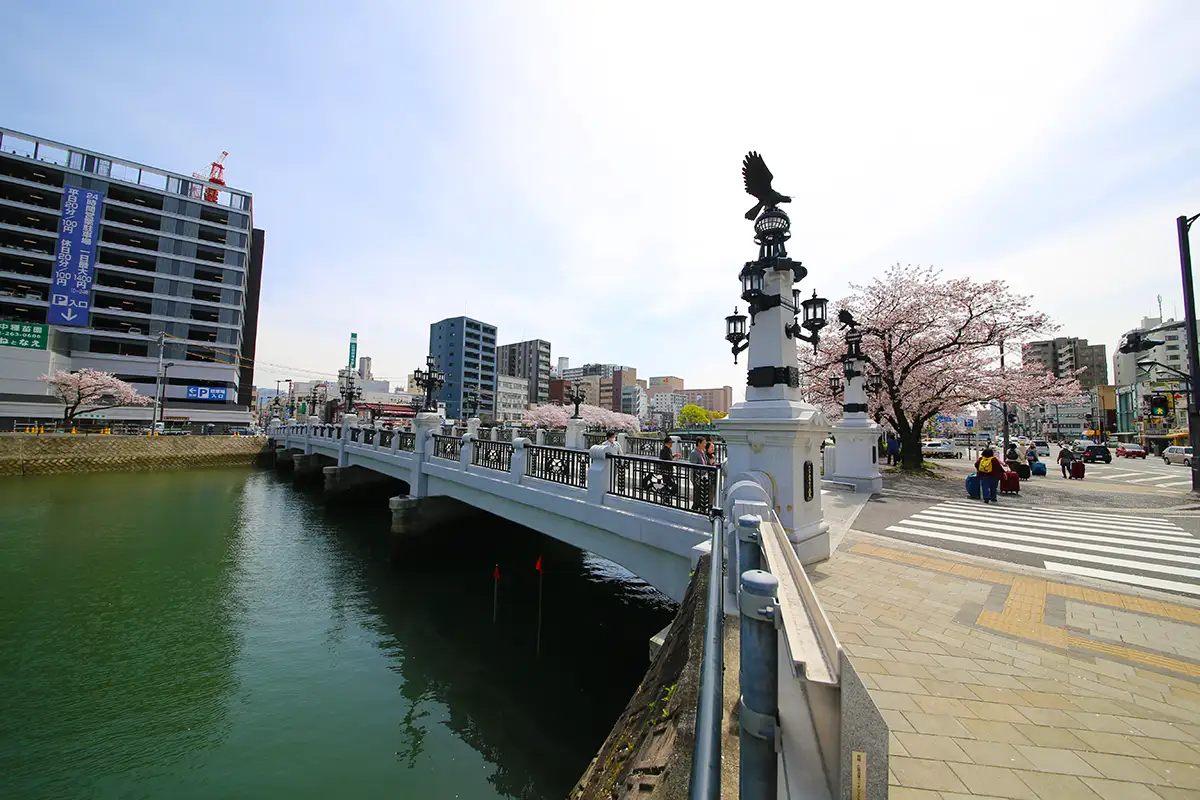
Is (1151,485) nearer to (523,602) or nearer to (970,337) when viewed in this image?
(970,337)

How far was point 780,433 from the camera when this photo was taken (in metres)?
6.50

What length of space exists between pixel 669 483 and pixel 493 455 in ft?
23.6

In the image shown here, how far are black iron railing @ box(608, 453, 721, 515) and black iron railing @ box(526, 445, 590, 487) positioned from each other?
1.09 meters

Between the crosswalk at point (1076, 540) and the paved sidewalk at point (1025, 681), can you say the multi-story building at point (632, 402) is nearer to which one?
the crosswalk at point (1076, 540)

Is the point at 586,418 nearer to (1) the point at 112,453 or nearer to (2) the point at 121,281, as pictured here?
(1) the point at 112,453

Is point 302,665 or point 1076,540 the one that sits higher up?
point 1076,540

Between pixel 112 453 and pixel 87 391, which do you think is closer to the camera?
pixel 112 453

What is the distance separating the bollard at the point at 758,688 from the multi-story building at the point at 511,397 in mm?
94764

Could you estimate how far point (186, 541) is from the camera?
16188 millimetres

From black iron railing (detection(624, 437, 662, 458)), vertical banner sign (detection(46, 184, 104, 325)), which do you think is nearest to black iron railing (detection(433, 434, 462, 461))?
black iron railing (detection(624, 437, 662, 458))

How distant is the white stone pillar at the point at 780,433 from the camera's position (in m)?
6.41

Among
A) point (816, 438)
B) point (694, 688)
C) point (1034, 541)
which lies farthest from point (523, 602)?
point (1034, 541)

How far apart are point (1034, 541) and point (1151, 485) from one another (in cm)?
1594

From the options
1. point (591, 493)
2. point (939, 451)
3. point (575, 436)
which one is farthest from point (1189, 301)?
point (939, 451)
